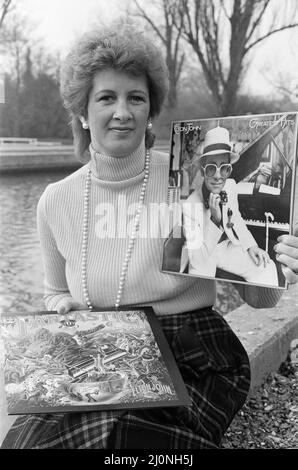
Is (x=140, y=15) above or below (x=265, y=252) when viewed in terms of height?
above

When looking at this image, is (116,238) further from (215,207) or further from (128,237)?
(215,207)

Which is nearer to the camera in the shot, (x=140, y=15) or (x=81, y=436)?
(x=81, y=436)

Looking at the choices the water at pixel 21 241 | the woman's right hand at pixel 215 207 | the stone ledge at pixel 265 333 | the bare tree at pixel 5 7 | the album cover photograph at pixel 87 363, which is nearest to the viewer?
the album cover photograph at pixel 87 363

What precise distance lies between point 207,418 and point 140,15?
1.67 m

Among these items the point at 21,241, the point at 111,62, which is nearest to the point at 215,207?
the point at 111,62

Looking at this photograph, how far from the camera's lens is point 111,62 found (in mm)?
914

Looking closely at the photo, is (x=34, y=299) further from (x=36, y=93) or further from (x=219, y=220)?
(x=219, y=220)

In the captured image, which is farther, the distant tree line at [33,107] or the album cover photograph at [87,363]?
the distant tree line at [33,107]

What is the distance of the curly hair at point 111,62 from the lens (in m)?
0.91

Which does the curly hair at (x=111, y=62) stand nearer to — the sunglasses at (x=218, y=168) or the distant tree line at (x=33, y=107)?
the sunglasses at (x=218, y=168)

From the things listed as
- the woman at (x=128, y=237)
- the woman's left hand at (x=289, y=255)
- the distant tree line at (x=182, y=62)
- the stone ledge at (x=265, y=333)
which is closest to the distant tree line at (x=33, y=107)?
the distant tree line at (x=182, y=62)

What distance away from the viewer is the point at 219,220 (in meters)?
0.89

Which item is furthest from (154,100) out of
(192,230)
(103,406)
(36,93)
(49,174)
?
(49,174)

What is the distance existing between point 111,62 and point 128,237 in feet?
1.12
